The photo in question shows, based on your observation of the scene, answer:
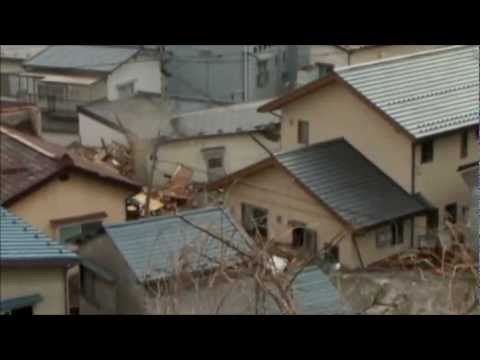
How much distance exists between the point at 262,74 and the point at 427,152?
11.4 feet

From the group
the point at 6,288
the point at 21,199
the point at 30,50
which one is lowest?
the point at 6,288

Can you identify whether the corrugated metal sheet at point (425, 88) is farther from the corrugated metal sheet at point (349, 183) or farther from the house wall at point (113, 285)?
the house wall at point (113, 285)

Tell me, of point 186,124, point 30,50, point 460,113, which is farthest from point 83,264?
point 30,50

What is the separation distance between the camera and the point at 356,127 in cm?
589

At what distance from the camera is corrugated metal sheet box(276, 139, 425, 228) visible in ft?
17.8

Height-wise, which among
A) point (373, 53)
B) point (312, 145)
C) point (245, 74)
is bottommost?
point (312, 145)

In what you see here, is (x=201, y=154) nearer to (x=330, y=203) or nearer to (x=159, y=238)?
(x=330, y=203)

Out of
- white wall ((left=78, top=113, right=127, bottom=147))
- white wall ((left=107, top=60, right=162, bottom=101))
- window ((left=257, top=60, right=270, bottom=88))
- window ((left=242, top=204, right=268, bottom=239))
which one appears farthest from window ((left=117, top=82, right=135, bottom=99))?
window ((left=242, top=204, right=268, bottom=239))

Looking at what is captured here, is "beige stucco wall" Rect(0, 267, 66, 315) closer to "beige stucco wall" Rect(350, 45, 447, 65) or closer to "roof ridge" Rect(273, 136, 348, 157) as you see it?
"roof ridge" Rect(273, 136, 348, 157)

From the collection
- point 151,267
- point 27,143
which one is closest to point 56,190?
point 27,143

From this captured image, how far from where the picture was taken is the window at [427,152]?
18.5 feet
